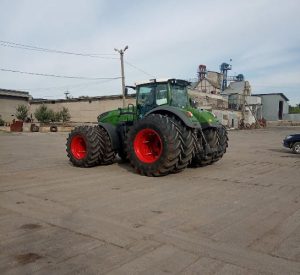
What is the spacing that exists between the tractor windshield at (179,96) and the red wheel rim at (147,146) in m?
1.34

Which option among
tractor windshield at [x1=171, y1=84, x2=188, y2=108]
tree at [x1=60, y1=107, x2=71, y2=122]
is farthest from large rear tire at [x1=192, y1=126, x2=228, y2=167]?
tree at [x1=60, y1=107, x2=71, y2=122]

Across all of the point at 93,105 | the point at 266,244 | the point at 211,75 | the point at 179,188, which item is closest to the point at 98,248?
the point at 266,244

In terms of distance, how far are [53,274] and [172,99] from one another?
7368 mm

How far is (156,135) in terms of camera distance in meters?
9.46

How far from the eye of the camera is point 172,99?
34.3 ft

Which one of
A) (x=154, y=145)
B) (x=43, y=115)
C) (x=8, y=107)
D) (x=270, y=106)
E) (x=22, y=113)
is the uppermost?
(x=270, y=106)

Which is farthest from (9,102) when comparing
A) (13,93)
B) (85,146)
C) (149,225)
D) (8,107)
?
(149,225)

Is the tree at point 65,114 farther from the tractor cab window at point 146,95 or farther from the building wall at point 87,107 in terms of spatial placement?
the tractor cab window at point 146,95

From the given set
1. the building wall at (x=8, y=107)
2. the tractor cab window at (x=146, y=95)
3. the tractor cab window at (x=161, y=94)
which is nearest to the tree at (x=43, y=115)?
the building wall at (x=8, y=107)

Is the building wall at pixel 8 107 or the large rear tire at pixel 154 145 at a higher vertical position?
the building wall at pixel 8 107

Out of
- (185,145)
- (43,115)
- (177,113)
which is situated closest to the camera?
(185,145)

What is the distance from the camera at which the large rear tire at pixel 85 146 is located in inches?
416

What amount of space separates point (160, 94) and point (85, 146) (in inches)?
108

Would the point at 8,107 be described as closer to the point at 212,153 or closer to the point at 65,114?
the point at 65,114
